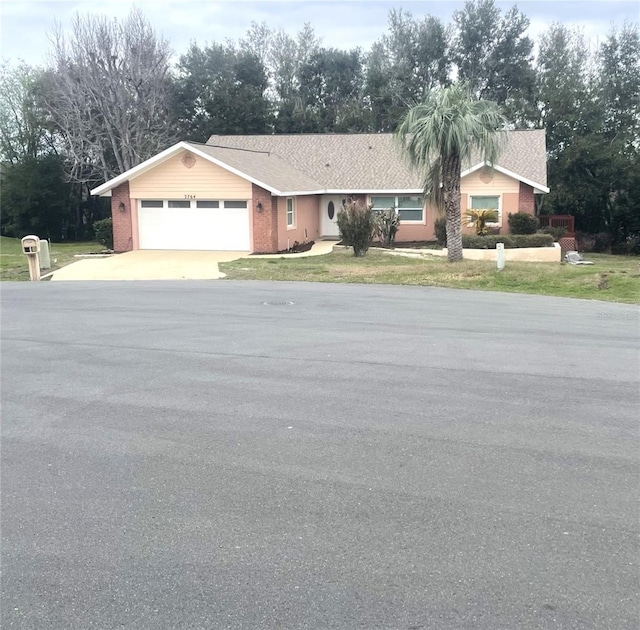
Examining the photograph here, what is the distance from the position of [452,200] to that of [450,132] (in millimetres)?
2190

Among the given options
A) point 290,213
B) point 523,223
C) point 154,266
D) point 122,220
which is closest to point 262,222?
point 290,213

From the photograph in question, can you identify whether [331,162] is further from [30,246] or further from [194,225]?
[30,246]

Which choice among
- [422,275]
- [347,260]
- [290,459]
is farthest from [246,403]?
[347,260]

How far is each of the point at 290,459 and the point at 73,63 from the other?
3723cm

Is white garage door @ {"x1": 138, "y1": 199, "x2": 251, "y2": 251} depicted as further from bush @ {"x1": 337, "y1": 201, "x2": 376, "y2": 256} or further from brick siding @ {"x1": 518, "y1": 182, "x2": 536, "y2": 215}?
brick siding @ {"x1": 518, "y1": 182, "x2": 536, "y2": 215}

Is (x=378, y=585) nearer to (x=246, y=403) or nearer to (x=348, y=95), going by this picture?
Result: (x=246, y=403)

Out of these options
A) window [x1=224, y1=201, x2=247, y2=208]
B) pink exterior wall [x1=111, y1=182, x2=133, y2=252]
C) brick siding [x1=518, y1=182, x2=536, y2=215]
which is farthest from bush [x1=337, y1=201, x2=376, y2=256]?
pink exterior wall [x1=111, y1=182, x2=133, y2=252]

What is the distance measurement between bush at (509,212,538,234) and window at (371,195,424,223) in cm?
418

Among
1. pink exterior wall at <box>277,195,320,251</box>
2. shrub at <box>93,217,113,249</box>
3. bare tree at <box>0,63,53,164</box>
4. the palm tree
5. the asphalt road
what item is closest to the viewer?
the asphalt road

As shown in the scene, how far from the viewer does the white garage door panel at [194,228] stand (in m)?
27.0

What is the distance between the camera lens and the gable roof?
27.0 m

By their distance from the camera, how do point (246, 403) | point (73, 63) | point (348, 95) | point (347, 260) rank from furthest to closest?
point (348, 95), point (73, 63), point (347, 260), point (246, 403)

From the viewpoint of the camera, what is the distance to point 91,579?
361 centimetres

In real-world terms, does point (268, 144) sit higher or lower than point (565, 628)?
higher
